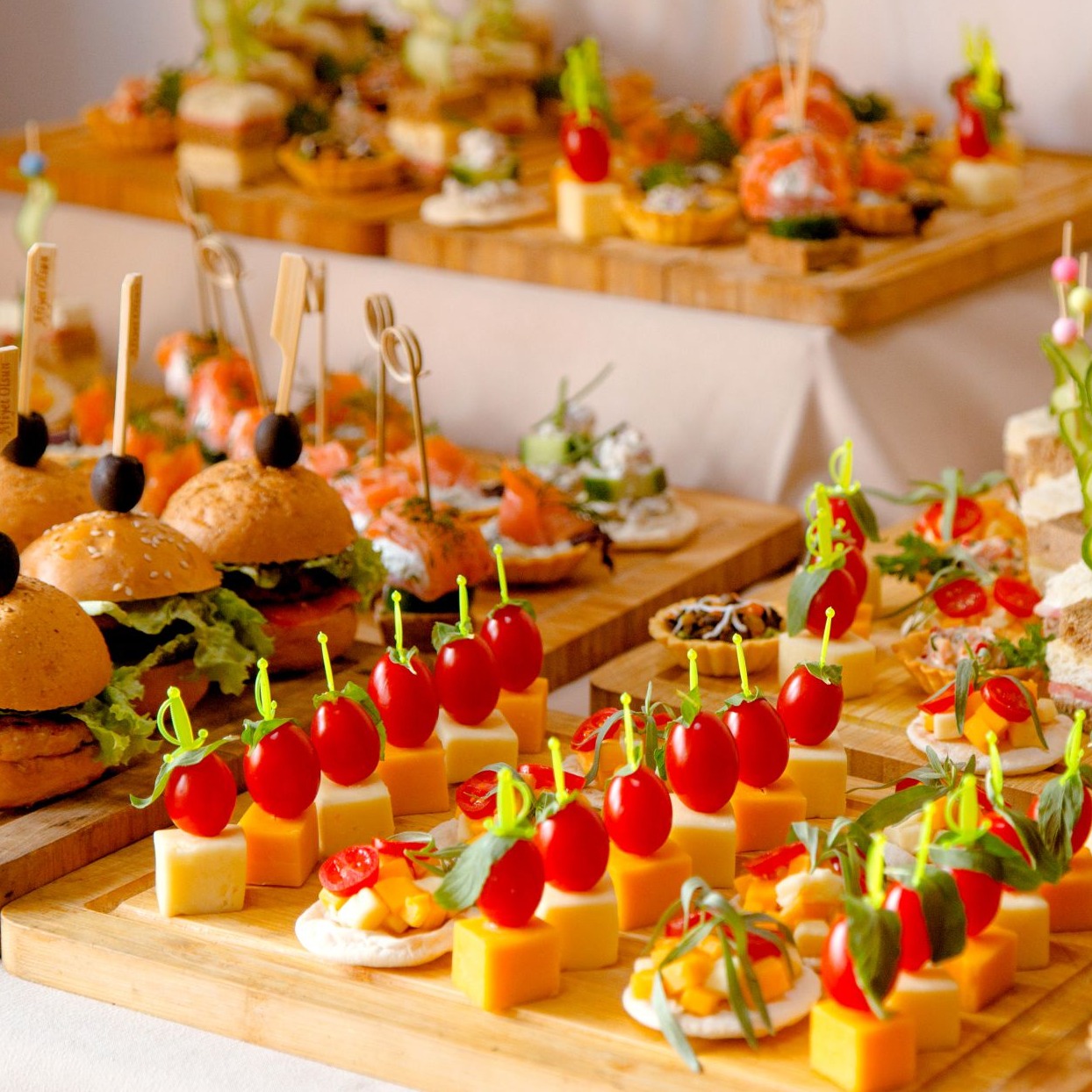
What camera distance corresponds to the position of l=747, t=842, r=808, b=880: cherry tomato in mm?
1963

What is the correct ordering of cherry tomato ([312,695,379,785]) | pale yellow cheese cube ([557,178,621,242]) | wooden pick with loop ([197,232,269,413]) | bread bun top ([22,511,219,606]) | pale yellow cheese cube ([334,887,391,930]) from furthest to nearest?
pale yellow cheese cube ([557,178,621,242]), wooden pick with loop ([197,232,269,413]), bread bun top ([22,511,219,606]), cherry tomato ([312,695,379,785]), pale yellow cheese cube ([334,887,391,930])

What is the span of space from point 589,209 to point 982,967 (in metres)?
2.50

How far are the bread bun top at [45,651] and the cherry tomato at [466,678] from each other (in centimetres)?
40

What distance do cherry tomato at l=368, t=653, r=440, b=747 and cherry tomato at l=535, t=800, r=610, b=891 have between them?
0.39 m

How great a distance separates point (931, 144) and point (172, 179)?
177cm

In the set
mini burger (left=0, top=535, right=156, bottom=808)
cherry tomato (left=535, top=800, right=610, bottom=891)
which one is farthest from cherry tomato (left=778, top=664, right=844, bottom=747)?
mini burger (left=0, top=535, right=156, bottom=808)

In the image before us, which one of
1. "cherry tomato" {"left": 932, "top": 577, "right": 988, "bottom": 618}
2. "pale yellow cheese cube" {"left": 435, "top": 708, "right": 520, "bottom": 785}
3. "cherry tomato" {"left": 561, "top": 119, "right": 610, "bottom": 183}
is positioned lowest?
"pale yellow cheese cube" {"left": 435, "top": 708, "right": 520, "bottom": 785}

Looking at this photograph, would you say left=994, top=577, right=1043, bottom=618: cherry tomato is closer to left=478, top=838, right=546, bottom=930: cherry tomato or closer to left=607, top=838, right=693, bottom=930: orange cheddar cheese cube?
left=607, top=838, right=693, bottom=930: orange cheddar cheese cube

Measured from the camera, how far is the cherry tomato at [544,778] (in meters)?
2.09

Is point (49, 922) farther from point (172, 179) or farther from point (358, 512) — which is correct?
point (172, 179)

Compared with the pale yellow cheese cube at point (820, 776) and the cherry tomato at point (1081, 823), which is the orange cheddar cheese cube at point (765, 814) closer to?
the pale yellow cheese cube at point (820, 776)

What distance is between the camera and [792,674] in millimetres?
2230

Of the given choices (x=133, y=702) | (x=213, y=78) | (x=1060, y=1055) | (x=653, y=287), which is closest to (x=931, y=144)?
(x=653, y=287)

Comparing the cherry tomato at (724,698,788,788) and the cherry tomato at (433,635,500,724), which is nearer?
the cherry tomato at (724,698,788,788)
